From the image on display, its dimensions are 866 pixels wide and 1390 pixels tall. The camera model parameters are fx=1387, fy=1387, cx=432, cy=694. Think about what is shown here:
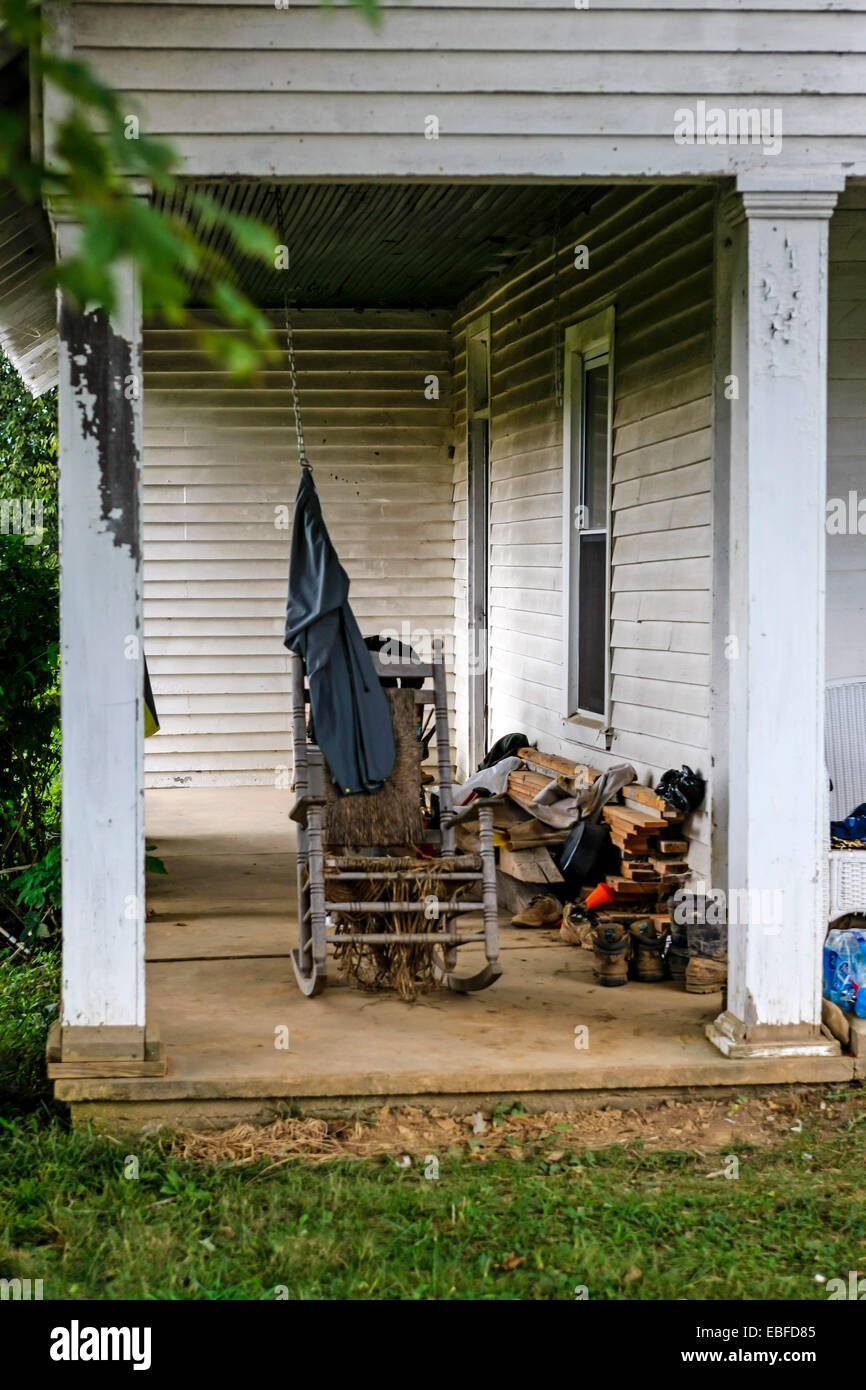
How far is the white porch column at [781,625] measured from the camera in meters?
4.50

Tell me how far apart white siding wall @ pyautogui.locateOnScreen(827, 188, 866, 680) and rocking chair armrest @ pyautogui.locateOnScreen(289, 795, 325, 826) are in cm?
234

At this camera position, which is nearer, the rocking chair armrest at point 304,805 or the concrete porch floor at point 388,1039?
the concrete porch floor at point 388,1039

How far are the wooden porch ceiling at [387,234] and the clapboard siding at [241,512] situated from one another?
51 centimetres

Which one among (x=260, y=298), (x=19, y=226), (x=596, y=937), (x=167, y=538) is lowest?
(x=596, y=937)

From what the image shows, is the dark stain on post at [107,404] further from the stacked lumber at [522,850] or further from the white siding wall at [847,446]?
the white siding wall at [847,446]

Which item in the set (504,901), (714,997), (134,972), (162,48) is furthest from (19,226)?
(714,997)

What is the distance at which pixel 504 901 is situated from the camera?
22.9 feet

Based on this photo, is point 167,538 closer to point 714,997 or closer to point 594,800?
point 594,800

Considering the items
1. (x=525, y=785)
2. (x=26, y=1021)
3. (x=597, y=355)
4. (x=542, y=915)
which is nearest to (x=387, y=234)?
(x=597, y=355)

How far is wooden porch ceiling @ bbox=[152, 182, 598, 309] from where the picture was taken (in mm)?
7254

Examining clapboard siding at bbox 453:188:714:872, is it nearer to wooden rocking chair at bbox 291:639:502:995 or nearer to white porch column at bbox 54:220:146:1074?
wooden rocking chair at bbox 291:639:502:995

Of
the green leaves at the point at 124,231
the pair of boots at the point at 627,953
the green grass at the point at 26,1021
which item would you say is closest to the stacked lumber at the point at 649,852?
the pair of boots at the point at 627,953
